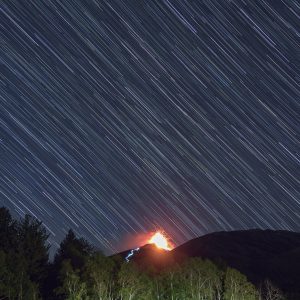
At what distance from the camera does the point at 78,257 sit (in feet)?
257

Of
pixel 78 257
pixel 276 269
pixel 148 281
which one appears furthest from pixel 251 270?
pixel 148 281

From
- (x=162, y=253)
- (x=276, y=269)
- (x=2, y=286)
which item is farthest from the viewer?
(x=162, y=253)

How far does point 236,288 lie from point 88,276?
19535mm

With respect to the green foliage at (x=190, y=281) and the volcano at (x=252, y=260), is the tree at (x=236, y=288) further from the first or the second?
the volcano at (x=252, y=260)

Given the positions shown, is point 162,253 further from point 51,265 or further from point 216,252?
point 51,265

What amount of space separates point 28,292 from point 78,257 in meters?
20.8

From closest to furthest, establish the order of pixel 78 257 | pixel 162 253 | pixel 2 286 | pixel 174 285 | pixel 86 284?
pixel 2 286, pixel 86 284, pixel 174 285, pixel 78 257, pixel 162 253

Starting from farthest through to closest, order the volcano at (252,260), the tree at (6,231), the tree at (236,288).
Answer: the volcano at (252,260), the tree at (6,231), the tree at (236,288)

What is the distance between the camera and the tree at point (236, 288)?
2645 inches

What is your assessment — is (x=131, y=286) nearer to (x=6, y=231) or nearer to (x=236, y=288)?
(x=236, y=288)

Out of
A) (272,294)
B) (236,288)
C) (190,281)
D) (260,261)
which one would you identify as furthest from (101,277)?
(260,261)

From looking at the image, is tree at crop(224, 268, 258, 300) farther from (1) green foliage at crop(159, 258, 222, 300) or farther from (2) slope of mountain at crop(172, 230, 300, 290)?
(2) slope of mountain at crop(172, 230, 300, 290)

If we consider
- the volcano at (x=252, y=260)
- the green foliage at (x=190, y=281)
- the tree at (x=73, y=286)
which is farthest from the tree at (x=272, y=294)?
the volcano at (x=252, y=260)

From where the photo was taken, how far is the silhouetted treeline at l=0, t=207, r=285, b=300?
57.8m
